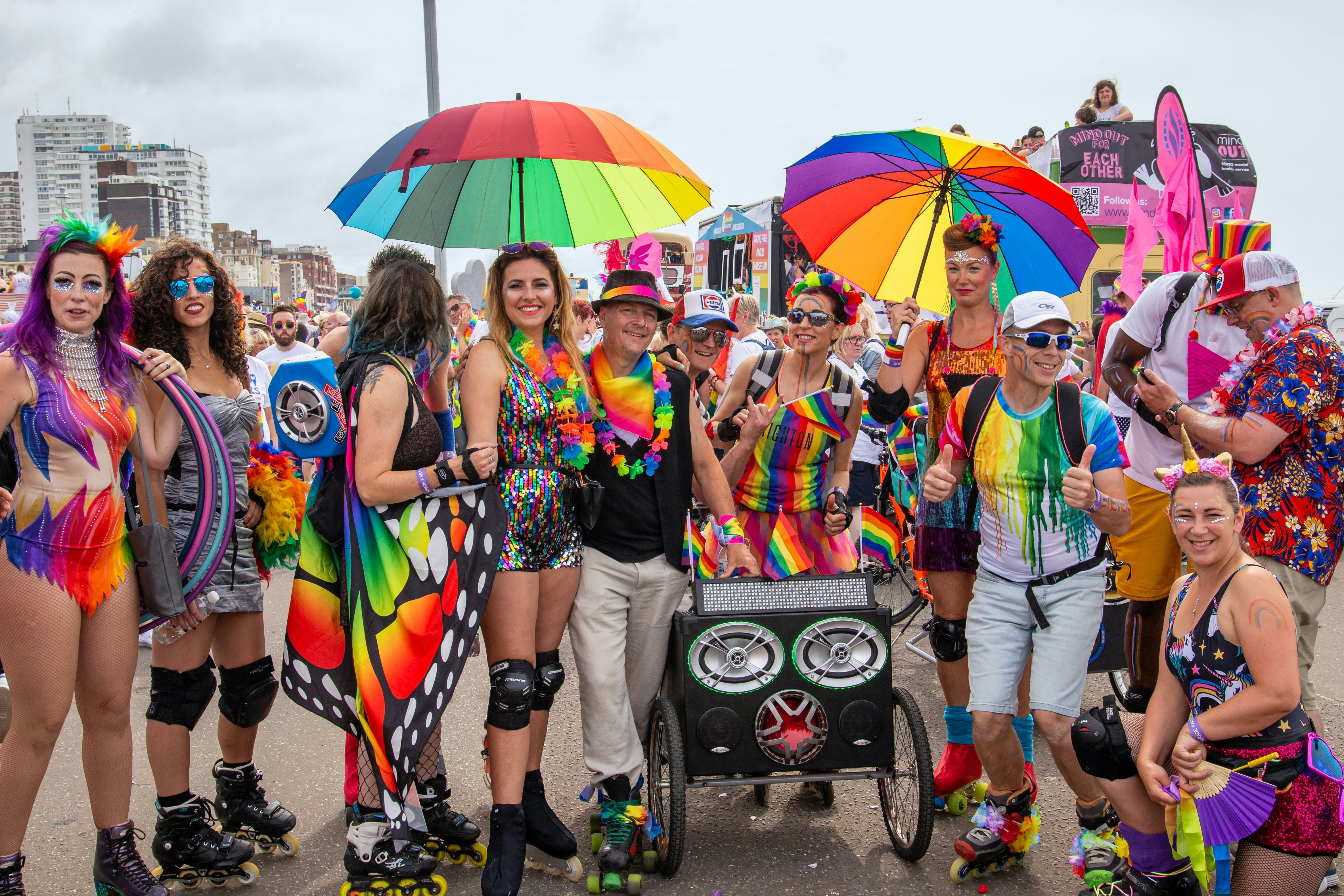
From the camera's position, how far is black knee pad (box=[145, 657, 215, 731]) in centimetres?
317

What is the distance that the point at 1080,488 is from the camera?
2.92m

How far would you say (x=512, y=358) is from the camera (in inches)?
127

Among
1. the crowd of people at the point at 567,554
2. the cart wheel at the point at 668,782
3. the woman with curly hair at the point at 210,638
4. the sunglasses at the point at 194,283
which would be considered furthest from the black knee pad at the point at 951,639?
the sunglasses at the point at 194,283

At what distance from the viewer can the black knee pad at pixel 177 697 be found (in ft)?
10.4

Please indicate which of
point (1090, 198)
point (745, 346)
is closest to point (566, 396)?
point (745, 346)

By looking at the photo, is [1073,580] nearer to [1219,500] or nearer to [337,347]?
[1219,500]

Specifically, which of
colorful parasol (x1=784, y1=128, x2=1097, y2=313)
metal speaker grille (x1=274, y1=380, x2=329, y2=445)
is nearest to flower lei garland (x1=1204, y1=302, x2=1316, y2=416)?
colorful parasol (x1=784, y1=128, x2=1097, y2=313)

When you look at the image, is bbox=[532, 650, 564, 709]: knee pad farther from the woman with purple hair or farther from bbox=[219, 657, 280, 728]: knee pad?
the woman with purple hair

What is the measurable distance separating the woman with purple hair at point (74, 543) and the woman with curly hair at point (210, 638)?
0.58 ft

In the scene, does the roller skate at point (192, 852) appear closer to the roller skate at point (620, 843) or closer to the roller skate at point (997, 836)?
the roller skate at point (620, 843)

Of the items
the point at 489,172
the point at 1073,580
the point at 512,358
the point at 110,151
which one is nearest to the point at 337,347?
the point at 489,172

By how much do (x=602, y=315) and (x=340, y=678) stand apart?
1.51m

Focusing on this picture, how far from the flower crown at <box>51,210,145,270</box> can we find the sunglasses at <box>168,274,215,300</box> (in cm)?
23

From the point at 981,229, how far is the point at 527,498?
201 cm
